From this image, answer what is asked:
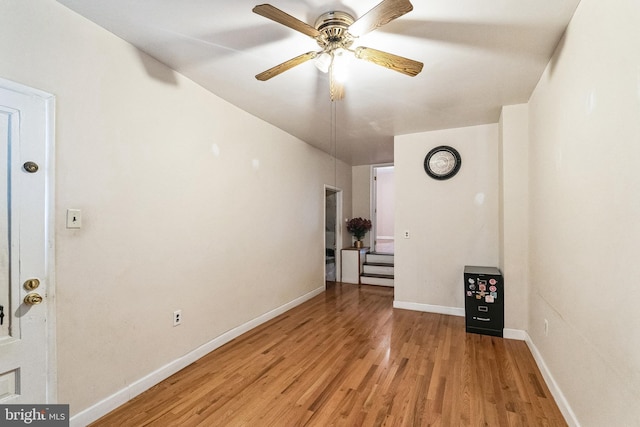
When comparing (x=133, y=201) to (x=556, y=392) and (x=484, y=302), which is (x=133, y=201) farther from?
(x=484, y=302)

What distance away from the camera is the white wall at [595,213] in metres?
1.16

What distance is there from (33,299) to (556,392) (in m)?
3.32

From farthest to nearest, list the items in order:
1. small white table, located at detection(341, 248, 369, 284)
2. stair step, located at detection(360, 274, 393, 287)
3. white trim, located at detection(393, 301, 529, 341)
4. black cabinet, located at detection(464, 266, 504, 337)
Result: small white table, located at detection(341, 248, 369, 284) → stair step, located at detection(360, 274, 393, 287) → white trim, located at detection(393, 301, 529, 341) → black cabinet, located at detection(464, 266, 504, 337)

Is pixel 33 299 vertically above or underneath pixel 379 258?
above

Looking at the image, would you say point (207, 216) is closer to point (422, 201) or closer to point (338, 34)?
point (338, 34)

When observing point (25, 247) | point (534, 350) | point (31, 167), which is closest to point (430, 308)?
point (534, 350)

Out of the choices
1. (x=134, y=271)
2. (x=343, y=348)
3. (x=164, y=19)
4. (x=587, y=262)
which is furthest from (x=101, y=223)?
(x=587, y=262)

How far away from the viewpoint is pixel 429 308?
13.1 ft

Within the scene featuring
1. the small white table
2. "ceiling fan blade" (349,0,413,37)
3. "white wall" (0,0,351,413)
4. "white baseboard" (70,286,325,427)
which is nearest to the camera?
"ceiling fan blade" (349,0,413,37)

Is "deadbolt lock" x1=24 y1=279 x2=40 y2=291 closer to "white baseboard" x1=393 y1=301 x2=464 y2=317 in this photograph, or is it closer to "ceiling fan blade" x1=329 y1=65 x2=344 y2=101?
"ceiling fan blade" x1=329 y1=65 x2=344 y2=101

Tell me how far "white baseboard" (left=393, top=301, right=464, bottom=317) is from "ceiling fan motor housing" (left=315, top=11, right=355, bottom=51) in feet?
11.5

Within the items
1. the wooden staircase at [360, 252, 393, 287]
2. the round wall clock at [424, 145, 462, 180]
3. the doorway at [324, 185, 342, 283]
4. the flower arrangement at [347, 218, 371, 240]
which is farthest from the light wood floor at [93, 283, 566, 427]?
the flower arrangement at [347, 218, 371, 240]

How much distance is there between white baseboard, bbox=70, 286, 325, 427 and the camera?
177 cm

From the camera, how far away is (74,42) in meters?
1.72
